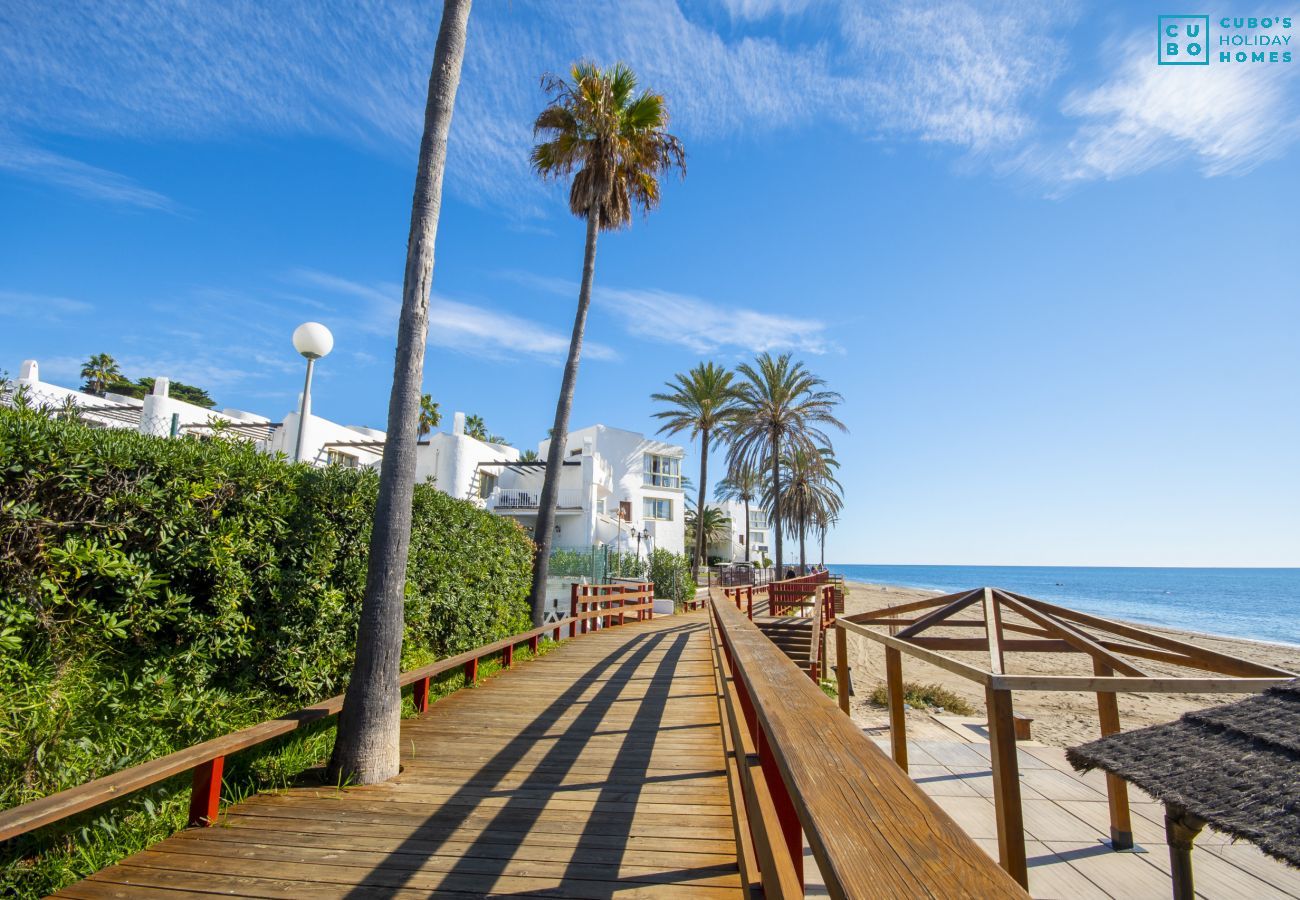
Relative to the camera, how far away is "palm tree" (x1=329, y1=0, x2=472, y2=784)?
4.81 m

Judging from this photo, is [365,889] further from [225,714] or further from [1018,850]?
[1018,850]

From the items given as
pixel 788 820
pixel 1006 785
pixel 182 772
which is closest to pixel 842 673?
pixel 1006 785

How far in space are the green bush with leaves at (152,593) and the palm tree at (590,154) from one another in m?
6.85

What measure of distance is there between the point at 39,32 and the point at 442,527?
697 centimetres

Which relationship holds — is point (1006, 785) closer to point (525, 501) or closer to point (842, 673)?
point (842, 673)

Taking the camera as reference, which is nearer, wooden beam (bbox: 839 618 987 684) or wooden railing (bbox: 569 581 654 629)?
wooden beam (bbox: 839 618 987 684)

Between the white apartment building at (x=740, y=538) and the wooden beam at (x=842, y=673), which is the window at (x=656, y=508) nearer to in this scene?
the white apartment building at (x=740, y=538)

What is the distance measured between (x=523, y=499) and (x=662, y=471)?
492 inches

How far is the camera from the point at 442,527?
8148 millimetres

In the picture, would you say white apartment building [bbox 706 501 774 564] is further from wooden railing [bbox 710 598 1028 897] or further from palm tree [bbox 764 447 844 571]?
wooden railing [bbox 710 598 1028 897]

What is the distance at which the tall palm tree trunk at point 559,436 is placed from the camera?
39.8 ft

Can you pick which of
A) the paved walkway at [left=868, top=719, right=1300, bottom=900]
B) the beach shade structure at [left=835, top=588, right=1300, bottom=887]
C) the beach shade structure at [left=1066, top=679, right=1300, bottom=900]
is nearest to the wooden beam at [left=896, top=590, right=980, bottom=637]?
the beach shade structure at [left=835, top=588, right=1300, bottom=887]

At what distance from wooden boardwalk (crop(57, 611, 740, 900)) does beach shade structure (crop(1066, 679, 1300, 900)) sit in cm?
205

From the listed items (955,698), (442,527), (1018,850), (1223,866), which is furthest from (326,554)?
(955,698)
